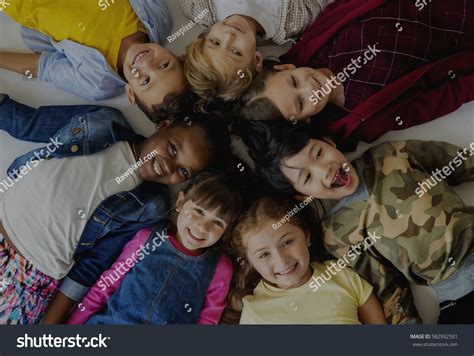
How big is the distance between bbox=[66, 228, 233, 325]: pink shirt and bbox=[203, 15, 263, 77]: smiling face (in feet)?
1.11

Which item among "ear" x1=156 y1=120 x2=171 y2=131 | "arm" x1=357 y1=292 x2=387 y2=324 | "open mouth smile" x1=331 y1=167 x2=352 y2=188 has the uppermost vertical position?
"ear" x1=156 y1=120 x2=171 y2=131

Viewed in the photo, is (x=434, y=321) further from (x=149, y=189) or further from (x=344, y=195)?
(x=149, y=189)

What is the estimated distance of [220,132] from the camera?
37.8 inches

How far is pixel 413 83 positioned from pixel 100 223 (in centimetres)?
62

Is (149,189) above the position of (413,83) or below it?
below

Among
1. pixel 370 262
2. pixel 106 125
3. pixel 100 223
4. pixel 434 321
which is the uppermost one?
pixel 106 125

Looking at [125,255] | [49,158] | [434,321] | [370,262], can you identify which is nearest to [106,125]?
[49,158]

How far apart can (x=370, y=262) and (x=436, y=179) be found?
189mm

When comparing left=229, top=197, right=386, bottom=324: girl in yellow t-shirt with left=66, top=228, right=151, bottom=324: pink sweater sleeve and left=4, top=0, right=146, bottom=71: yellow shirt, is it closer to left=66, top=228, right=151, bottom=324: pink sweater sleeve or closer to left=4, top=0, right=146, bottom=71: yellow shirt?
left=66, top=228, right=151, bottom=324: pink sweater sleeve

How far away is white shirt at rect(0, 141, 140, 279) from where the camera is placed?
0.93 m

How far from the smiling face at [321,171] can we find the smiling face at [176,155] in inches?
6.0

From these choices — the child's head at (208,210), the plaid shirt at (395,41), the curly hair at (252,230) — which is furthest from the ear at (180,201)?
the plaid shirt at (395,41)

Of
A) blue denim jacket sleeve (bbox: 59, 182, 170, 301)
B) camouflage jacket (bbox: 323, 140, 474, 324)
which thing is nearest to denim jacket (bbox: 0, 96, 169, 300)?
blue denim jacket sleeve (bbox: 59, 182, 170, 301)

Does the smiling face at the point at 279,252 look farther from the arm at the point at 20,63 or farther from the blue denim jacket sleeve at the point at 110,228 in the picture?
the arm at the point at 20,63
